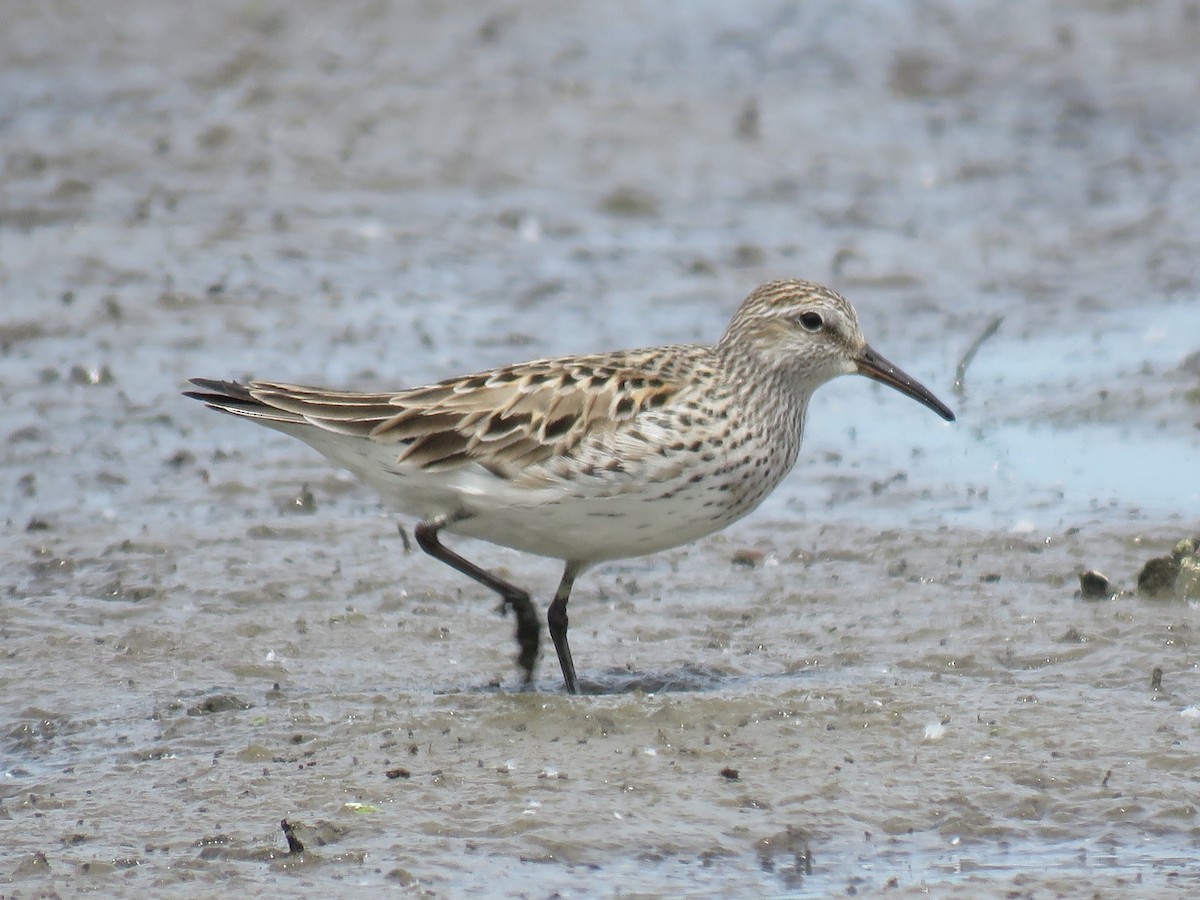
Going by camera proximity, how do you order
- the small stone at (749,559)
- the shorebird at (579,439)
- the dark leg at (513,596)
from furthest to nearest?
1. the small stone at (749,559)
2. the dark leg at (513,596)
3. the shorebird at (579,439)

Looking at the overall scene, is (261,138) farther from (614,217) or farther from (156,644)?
(156,644)

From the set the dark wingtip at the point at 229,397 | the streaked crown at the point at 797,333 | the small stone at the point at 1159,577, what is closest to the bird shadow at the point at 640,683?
the streaked crown at the point at 797,333

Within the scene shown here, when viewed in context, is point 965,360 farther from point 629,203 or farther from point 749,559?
point 629,203

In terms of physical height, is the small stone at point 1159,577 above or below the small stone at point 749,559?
above

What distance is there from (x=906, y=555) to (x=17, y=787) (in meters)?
4.34

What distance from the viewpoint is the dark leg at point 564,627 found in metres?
7.49

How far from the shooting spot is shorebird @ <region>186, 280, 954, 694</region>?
23.8 feet

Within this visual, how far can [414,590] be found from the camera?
871 centimetres

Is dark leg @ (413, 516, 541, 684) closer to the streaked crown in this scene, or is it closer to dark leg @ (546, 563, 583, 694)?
dark leg @ (546, 563, 583, 694)

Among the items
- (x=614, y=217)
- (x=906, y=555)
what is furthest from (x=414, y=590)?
(x=614, y=217)

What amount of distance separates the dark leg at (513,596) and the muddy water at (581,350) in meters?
0.25

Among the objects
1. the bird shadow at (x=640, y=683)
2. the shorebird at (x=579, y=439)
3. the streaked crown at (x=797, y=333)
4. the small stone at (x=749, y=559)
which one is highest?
the streaked crown at (x=797, y=333)

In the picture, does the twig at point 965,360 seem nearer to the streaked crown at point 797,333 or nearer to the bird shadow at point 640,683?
the streaked crown at point 797,333

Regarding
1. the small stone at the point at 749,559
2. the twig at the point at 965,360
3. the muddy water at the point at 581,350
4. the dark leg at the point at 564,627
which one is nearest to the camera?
the muddy water at the point at 581,350
